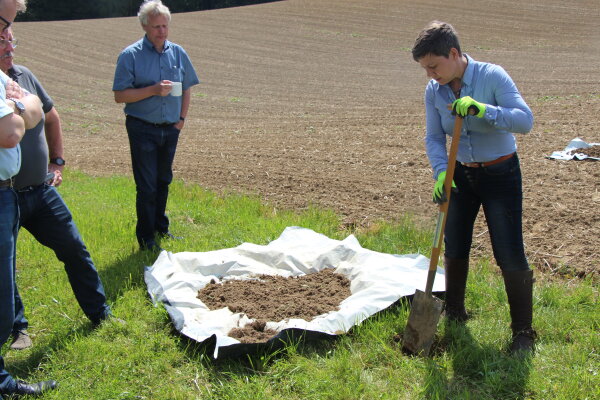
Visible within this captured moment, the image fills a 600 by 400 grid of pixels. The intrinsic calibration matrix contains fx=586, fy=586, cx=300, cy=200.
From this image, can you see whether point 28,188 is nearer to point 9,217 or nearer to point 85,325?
point 9,217

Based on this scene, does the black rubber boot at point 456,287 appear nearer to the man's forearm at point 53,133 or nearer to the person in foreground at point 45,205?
the person in foreground at point 45,205

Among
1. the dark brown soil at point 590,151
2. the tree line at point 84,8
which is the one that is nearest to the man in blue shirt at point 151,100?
the dark brown soil at point 590,151

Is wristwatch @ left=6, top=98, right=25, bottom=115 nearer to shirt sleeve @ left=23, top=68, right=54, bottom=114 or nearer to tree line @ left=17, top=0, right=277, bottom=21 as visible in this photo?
shirt sleeve @ left=23, top=68, right=54, bottom=114

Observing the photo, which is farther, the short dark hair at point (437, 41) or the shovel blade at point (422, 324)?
the shovel blade at point (422, 324)

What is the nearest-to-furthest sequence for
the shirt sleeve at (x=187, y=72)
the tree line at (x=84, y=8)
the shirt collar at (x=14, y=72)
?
the shirt collar at (x=14, y=72), the shirt sleeve at (x=187, y=72), the tree line at (x=84, y=8)

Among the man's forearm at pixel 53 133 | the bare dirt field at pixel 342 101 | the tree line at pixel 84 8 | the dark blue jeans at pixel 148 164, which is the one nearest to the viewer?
the man's forearm at pixel 53 133

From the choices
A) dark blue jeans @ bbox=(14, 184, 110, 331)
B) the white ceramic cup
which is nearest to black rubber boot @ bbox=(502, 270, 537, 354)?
dark blue jeans @ bbox=(14, 184, 110, 331)

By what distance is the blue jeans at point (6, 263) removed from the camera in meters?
3.14

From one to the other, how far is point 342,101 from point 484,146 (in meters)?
12.7

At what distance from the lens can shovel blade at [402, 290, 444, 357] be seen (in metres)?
3.58

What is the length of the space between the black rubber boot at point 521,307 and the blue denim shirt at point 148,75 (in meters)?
3.25

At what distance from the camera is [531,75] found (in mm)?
18094

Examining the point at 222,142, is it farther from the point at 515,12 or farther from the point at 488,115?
the point at 515,12

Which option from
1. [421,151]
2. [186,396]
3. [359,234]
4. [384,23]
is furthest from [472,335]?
[384,23]
